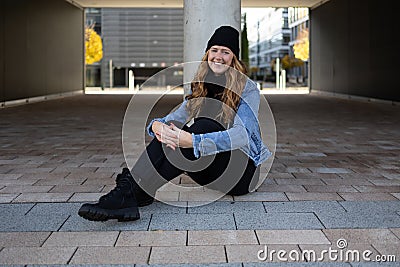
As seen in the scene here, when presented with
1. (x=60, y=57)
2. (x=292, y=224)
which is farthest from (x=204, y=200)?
(x=60, y=57)

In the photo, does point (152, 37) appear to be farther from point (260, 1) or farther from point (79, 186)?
point (79, 186)

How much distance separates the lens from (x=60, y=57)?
69.4ft

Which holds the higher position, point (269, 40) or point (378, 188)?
point (269, 40)

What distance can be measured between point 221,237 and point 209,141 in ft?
2.11

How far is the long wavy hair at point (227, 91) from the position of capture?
3.56 m

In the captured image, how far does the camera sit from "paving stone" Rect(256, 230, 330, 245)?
2.86 metres

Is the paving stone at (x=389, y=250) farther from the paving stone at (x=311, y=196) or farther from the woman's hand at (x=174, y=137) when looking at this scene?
the woman's hand at (x=174, y=137)

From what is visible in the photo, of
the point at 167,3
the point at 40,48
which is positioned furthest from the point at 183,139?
the point at 167,3

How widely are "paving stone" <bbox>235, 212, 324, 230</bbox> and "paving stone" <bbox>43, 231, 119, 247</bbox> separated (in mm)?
744

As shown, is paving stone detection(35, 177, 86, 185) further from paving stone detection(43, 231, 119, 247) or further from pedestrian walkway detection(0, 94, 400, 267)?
paving stone detection(43, 231, 119, 247)

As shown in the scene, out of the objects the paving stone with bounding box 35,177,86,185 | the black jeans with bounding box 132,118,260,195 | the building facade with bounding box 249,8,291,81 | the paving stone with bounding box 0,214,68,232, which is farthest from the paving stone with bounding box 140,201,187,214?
the building facade with bounding box 249,8,291,81

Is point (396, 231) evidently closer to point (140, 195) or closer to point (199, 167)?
point (199, 167)

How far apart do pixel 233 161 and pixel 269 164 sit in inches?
69.1

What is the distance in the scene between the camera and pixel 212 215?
11.2 ft
